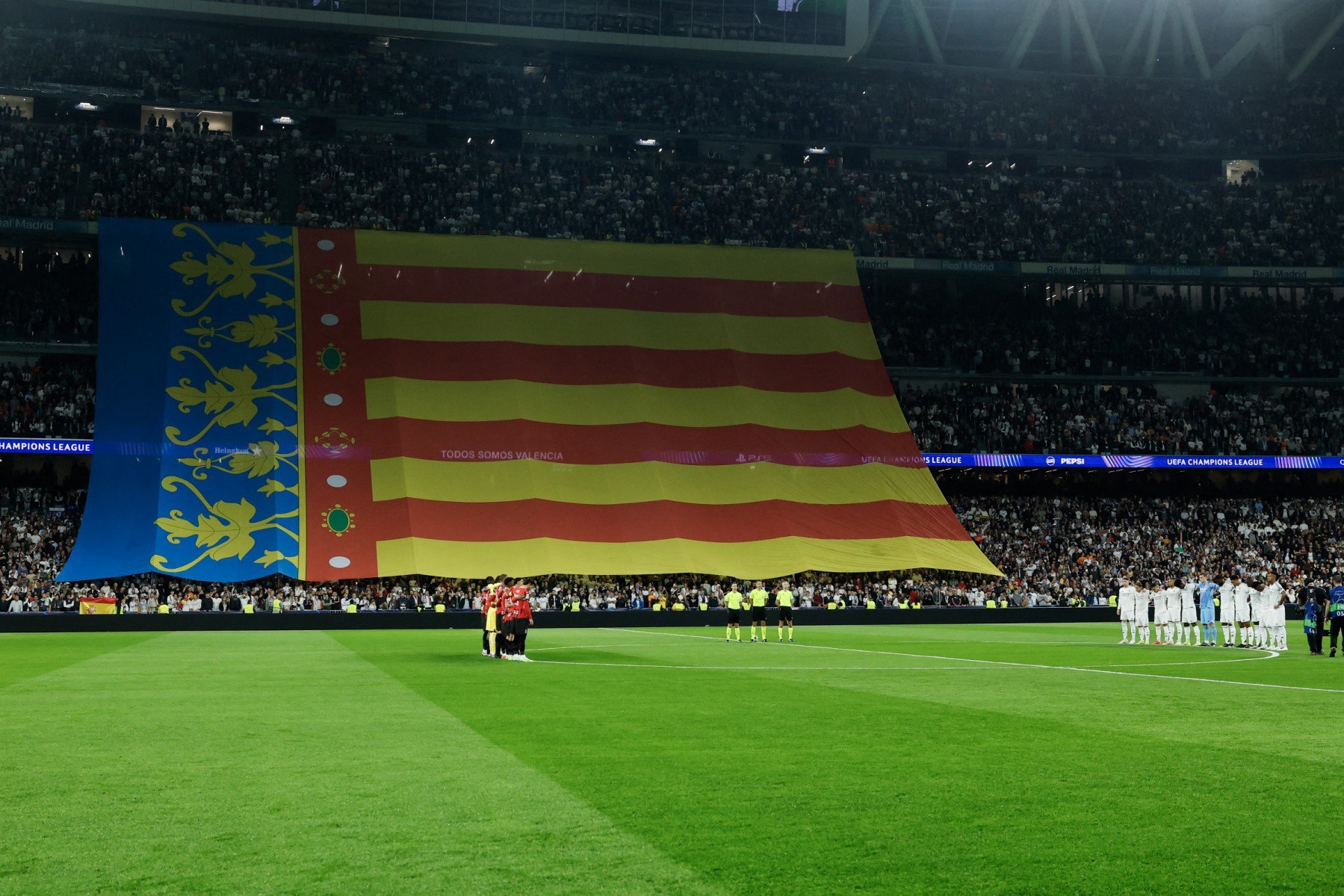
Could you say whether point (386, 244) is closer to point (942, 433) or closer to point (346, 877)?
point (942, 433)

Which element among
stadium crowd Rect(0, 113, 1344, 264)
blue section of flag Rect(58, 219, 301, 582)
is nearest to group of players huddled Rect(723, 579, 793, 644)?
blue section of flag Rect(58, 219, 301, 582)

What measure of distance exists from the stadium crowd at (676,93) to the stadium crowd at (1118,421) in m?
14.8

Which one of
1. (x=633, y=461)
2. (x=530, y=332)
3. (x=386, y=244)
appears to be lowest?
(x=633, y=461)

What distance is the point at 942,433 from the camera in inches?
2502

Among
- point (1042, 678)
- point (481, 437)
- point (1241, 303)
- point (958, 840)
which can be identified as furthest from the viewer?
point (1241, 303)

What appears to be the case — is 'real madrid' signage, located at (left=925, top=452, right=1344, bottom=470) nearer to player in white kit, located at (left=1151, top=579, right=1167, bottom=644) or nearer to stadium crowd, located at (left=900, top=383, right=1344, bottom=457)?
stadium crowd, located at (left=900, top=383, right=1344, bottom=457)

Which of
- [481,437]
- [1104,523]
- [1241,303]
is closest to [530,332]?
[481,437]

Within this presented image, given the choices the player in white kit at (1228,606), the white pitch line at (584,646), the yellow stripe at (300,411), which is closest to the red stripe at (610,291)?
the yellow stripe at (300,411)

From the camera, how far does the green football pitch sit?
8.23 metres

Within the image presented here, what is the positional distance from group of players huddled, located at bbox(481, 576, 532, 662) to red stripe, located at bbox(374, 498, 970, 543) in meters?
22.7

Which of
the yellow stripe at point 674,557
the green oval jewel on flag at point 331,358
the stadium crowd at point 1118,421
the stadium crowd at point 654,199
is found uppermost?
the stadium crowd at point 654,199

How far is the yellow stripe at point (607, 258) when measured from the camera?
5919 cm

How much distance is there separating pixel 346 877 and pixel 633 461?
47917 millimetres

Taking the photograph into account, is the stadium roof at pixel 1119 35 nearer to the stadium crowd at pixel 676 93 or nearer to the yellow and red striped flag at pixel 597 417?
the stadium crowd at pixel 676 93
